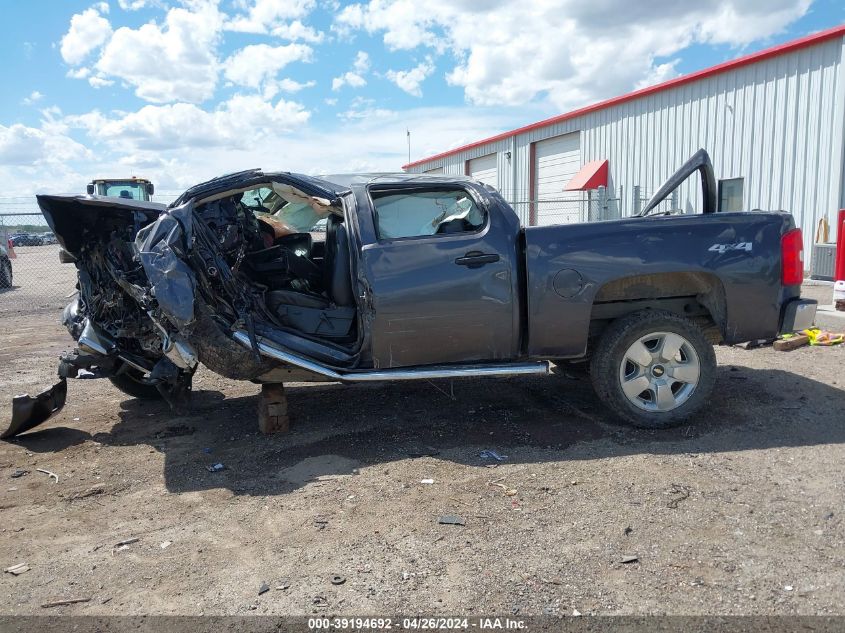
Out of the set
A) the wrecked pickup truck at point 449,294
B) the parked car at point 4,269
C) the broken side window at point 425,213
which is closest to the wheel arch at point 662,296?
the wrecked pickup truck at point 449,294

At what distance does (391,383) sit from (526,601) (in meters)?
3.67

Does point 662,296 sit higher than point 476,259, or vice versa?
point 476,259

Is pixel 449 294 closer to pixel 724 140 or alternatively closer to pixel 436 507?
pixel 436 507

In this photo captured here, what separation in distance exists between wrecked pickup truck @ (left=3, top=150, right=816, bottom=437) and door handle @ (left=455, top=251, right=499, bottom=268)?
1 cm

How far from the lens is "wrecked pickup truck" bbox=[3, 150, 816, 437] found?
15.4 ft

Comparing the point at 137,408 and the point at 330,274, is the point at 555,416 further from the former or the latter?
the point at 137,408

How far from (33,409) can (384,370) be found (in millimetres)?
2782

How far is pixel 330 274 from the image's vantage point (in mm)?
5461

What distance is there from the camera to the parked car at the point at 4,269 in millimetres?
15584

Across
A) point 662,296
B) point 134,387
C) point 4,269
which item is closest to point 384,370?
point 662,296

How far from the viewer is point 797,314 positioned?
198 inches

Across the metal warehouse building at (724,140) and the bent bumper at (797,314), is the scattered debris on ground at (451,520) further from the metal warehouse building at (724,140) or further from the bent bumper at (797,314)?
the metal warehouse building at (724,140)

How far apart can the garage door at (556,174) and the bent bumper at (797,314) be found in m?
16.9

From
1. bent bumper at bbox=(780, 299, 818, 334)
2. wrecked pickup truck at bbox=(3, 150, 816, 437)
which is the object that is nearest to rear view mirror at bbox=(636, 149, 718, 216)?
wrecked pickup truck at bbox=(3, 150, 816, 437)
